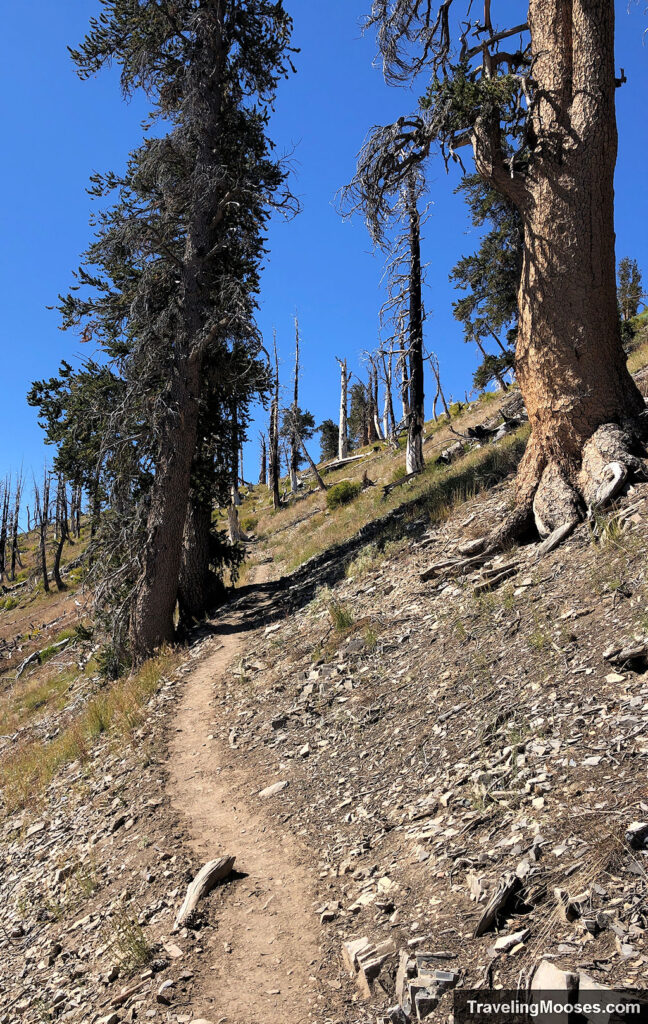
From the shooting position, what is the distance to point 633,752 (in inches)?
154

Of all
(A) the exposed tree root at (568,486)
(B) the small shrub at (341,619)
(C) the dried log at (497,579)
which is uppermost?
(A) the exposed tree root at (568,486)

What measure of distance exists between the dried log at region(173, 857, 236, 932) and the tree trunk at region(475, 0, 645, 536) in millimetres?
5101

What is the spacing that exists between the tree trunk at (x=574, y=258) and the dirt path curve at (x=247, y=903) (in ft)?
15.5

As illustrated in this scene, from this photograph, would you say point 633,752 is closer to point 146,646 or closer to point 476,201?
point 146,646

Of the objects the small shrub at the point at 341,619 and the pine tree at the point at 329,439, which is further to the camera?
the pine tree at the point at 329,439

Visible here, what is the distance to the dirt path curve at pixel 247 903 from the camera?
3.88 m

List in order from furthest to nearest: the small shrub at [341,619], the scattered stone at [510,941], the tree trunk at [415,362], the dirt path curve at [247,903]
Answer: the tree trunk at [415,362] → the small shrub at [341,619] → the dirt path curve at [247,903] → the scattered stone at [510,941]

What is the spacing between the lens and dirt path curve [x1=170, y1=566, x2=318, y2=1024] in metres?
3.88

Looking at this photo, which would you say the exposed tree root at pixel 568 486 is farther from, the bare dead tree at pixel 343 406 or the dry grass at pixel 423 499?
the bare dead tree at pixel 343 406

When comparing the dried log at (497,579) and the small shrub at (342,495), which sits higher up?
the small shrub at (342,495)

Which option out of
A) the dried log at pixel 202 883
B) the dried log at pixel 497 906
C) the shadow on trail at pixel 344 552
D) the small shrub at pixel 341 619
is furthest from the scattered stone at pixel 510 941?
the shadow on trail at pixel 344 552

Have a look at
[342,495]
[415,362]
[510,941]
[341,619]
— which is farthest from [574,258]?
[342,495]

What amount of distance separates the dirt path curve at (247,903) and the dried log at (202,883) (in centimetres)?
11

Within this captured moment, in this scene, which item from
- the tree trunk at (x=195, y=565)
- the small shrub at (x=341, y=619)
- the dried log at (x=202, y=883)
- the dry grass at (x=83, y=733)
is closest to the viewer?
the dried log at (x=202, y=883)
